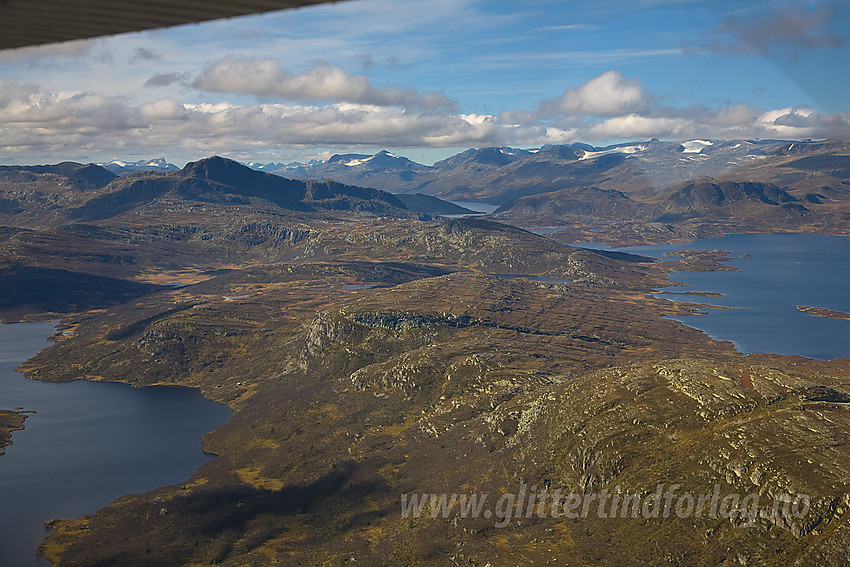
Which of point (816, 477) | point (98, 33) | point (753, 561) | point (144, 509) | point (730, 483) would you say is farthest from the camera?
point (144, 509)

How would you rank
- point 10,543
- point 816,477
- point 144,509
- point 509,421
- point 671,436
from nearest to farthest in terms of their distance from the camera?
point 816,477 < point 671,436 < point 10,543 < point 144,509 < point 509,421

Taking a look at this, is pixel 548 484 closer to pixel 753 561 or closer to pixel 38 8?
pixel 753 561

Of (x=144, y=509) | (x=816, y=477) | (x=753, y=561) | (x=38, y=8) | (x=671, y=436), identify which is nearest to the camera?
(x=38, y=8)

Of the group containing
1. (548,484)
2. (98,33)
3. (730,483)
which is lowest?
(548,484)

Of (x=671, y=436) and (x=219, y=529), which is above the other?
(x=671, y=436)

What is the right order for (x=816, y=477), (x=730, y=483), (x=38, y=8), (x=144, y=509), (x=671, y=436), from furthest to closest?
(x=144, y=509), (x=671, y=436), (x=730, y=483), (x=816, y=477), (x=38, y=8)

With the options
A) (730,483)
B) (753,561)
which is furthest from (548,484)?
(753,561)

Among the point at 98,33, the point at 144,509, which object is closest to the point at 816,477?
the point at 98,33

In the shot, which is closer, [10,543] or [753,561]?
[753,561]

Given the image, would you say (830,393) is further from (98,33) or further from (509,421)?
(98,33)
